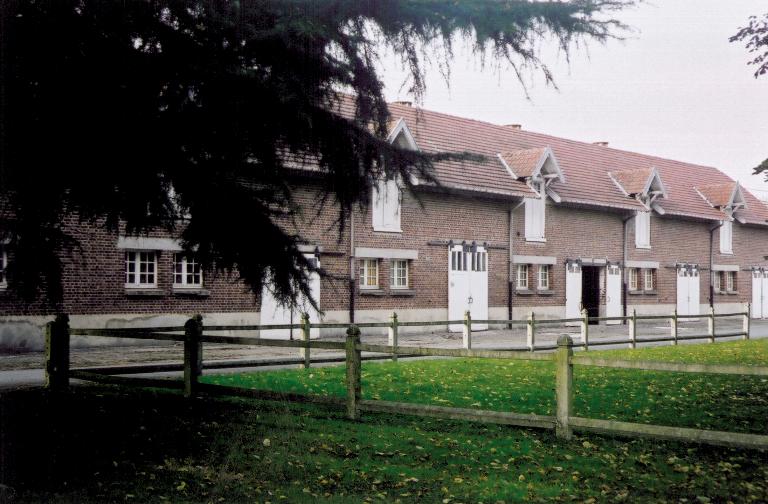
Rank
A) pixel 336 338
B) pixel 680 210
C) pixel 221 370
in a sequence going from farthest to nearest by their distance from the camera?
pixel 680 210 < pixel 336 338 < pixel 221 370

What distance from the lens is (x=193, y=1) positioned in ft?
20.5

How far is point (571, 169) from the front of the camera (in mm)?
32906

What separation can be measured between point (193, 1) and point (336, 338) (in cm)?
1737

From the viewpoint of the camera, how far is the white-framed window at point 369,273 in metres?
24.3

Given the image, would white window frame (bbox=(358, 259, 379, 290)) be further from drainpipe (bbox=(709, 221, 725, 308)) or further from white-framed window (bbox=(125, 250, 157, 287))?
drainpipe (bbox=(709, 221, 725, 308))

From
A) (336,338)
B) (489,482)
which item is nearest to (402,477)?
(489,482)

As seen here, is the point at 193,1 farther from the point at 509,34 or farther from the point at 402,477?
the point at 402,477

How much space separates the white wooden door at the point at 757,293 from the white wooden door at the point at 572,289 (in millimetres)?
14429

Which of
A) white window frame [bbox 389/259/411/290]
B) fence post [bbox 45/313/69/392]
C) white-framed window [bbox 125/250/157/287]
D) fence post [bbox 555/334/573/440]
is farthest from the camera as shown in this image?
white window frame [bbox 389/259/411/290]

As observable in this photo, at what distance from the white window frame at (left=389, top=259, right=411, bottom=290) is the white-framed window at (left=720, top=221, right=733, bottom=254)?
19777 mm

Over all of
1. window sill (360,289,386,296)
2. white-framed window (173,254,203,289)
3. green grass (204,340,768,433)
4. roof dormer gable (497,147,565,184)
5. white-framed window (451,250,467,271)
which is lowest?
green grass (204,340,768,433)

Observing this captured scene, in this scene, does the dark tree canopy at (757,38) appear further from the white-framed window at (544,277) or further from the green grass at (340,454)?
the white-framed window at (544,277)

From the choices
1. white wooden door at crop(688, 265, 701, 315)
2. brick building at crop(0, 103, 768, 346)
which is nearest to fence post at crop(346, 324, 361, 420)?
brick building at crop(0, 103, 768, 346)

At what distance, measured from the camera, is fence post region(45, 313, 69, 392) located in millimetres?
10312
